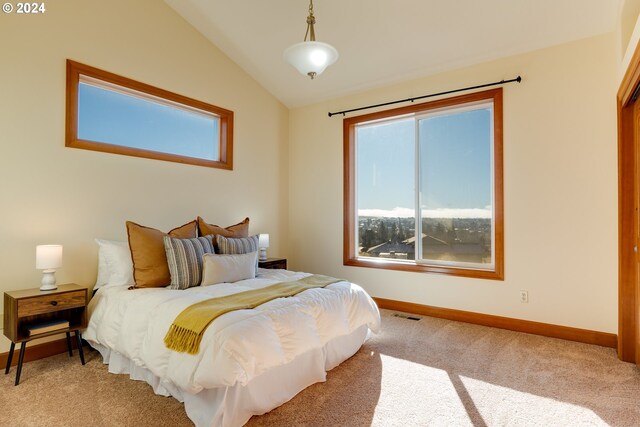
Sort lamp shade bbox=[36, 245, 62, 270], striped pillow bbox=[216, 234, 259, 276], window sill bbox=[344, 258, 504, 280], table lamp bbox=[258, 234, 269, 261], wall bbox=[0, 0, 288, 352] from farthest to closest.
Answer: table lamp bbox=[258, 234, 269, 261]
window sill bbox=[344, 258, 504, 280]
striped pillow bbox=[216, 234, 259, 276]
wall bbox=[0, 0, 288, 352]
lamp shade bbox=[36, 245, 62, 270]

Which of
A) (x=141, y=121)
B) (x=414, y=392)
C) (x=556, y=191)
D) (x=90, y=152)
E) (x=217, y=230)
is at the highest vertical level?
(x=141, y=121)

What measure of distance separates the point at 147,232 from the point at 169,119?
1.51m

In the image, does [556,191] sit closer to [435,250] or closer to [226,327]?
[435,250]

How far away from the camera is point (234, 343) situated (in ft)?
5.96

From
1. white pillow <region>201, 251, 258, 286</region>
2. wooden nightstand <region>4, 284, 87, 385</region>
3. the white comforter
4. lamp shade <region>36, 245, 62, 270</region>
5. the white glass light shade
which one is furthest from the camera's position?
white pillow <region>201, 251, 258, 286</region>

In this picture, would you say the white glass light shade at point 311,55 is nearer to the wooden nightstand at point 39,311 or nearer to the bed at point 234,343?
the bed at point 234,343

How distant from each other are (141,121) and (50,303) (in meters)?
1.93

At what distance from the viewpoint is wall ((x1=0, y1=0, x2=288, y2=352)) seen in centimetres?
273

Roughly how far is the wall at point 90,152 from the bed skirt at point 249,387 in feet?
3.47

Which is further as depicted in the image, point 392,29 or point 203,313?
point 392,29

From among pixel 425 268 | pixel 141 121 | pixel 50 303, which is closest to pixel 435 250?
pixel 425 268

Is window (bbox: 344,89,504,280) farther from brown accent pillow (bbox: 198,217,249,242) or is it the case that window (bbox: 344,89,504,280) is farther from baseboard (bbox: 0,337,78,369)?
baseboard (bbox: 0,337,78,369)

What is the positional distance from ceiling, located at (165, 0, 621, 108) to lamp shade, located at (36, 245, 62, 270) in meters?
2.76

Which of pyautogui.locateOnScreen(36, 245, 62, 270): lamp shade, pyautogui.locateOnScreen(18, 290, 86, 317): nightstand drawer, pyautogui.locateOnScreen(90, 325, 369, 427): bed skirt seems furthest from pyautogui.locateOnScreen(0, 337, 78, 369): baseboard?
pyautogui.locateOnScreen(36, 245, 62, 270): lamp shade
